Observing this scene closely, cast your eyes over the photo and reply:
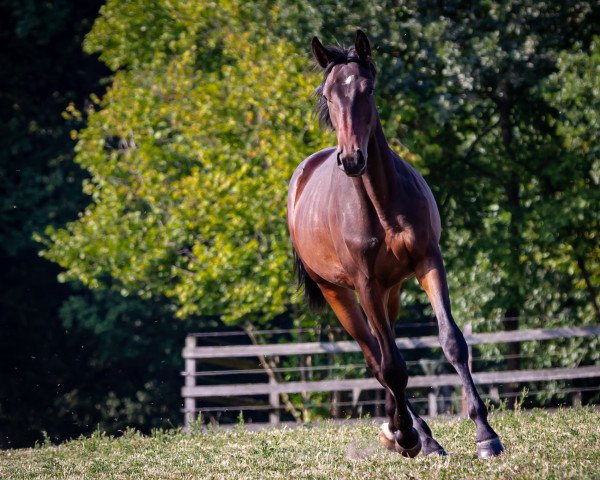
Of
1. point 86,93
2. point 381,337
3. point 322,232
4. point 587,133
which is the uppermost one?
point 86,93

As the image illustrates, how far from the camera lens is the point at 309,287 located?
Result: 10.4 m

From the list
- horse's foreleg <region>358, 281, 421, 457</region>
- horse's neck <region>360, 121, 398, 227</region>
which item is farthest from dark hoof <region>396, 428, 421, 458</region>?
horse's neck <region>360, 121, 398, 227</region>

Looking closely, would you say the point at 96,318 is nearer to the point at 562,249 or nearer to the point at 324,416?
the point at 324,416

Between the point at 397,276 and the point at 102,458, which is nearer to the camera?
the point at 397,276

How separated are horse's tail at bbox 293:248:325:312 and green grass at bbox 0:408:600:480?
4.23 feet

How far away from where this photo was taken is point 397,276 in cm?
765

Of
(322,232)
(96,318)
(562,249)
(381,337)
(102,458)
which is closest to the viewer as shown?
(381,337)

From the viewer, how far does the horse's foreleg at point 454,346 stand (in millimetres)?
6954

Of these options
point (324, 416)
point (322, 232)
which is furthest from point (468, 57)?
point (322, 232)

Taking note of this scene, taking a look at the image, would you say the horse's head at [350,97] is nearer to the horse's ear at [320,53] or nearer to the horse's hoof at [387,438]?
the horse's ear at [320,53]

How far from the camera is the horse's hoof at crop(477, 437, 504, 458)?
6910mm

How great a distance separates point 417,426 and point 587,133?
38.9 feet

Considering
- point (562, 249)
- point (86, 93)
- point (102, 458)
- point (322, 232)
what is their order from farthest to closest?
point (86, 93), point (562, 249), point (102, 458), point (322, 232)

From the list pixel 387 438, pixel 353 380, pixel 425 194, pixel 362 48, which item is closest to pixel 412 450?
pixel 387 438
